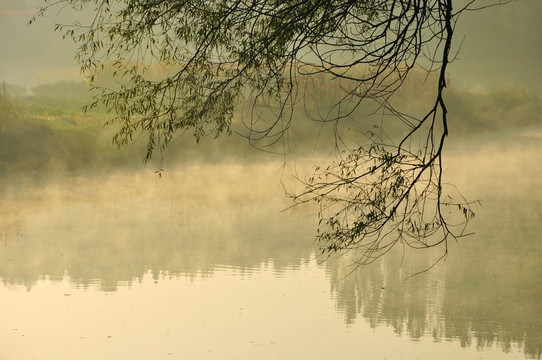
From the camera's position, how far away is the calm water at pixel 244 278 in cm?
750

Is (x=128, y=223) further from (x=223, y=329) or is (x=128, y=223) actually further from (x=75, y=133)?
(x=75, y=133)

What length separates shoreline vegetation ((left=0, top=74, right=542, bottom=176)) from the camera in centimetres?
1875

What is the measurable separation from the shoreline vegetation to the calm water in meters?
2.72

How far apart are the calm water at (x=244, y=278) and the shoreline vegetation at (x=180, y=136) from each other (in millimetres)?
2718

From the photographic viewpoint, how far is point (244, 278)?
943 cm

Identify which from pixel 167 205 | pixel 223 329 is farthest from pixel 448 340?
pixel 167 205

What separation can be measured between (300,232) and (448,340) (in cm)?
498

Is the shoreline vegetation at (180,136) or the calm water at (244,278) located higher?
the shoreline vegetation at (180,136)

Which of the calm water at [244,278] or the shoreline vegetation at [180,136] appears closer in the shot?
the calm water at [244,278]

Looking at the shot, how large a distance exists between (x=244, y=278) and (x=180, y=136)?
1000 cm

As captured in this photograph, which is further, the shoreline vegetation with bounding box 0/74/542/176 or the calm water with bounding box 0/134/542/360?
the shoreline vegetation with bounding box 0/74/542/176

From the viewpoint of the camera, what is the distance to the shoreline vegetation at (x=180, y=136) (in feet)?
61.5

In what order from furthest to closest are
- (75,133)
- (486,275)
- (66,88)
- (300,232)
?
1. (66,88)
2. (75,133)
3. (300,232)
4. (486,275)

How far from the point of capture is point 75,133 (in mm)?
19625
